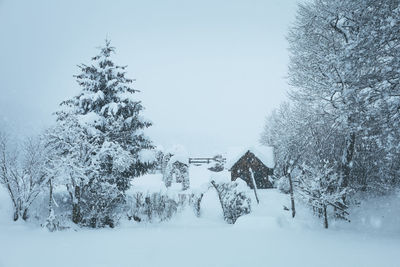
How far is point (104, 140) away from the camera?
13.1 meters

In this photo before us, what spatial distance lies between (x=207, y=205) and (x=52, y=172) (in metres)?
10.1

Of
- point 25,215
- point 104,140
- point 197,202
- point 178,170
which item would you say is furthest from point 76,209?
point 178,170

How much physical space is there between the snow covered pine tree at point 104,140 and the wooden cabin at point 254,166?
42.8 feet

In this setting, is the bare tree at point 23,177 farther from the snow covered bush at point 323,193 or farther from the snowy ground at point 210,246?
the snow covered bush at point 323,193

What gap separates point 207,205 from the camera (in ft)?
55.2

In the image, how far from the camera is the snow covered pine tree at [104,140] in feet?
37.5

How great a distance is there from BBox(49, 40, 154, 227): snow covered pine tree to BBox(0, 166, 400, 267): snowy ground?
1895 millimetres

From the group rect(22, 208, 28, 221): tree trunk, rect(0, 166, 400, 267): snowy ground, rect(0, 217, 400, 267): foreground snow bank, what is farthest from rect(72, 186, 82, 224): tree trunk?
rect(22, 208, 28, 221): tree trunk

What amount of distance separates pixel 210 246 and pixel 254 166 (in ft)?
60.9

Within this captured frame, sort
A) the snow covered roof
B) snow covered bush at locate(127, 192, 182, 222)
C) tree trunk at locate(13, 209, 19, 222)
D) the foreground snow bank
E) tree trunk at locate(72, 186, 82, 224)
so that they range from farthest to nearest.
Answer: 1. the snow covered roof
2. snow covered bush at locate(127, 192, 182, 222)
3. tree trunk at locate(72, 186, 82, 224)
4. tree trunk at locate(13, 209, 19, 222)
5. the foreground snow bank

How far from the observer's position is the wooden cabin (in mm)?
25141

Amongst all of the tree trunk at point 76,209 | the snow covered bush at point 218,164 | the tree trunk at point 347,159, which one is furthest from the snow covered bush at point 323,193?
the snow covered bush at point 218,164

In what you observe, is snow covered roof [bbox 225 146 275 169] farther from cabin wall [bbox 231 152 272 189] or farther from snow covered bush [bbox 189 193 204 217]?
snow covered bush [bbox 189 193 204 217]

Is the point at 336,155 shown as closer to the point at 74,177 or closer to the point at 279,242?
the point at 279,242
